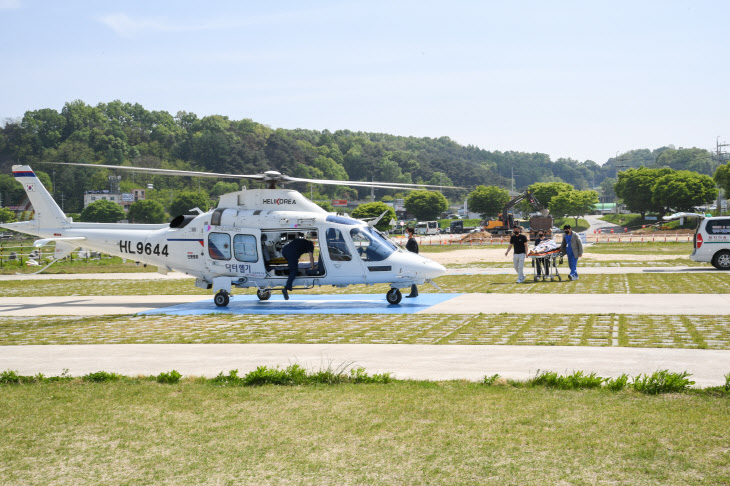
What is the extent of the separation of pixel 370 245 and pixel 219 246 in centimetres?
441

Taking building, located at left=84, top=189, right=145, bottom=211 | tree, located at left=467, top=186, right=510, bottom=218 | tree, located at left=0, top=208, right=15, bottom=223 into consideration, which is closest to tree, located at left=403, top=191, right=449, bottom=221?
tree, located at left=467, top=186, right=510, bottom=218

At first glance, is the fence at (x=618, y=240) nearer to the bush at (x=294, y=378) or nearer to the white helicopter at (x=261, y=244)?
the white helicopter at (x=261, y=244)

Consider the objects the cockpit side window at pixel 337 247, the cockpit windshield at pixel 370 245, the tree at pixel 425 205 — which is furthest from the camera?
the tree at pixel 425 205

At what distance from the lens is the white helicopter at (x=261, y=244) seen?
17.7 metres

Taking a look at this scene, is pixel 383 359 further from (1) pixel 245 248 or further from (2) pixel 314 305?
(1) pixel 245 248

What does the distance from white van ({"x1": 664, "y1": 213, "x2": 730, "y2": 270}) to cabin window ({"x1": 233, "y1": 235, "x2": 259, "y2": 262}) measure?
16.8m

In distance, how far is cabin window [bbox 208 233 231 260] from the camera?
62.2ft

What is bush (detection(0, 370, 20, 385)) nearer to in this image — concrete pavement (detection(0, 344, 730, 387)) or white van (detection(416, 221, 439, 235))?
concrete pavement (detection(0, 344, 730, 387))

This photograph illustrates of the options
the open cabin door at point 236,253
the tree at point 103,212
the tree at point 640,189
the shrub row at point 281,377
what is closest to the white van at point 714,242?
the open cabin door at point 236,253

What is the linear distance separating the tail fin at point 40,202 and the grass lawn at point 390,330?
18.3 feet

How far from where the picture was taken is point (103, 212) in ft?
388

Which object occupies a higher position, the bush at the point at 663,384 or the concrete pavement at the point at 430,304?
the bush at the point at 663,384

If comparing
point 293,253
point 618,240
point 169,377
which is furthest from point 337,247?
point 618,240

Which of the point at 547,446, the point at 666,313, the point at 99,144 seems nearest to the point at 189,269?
the point at 666,313
